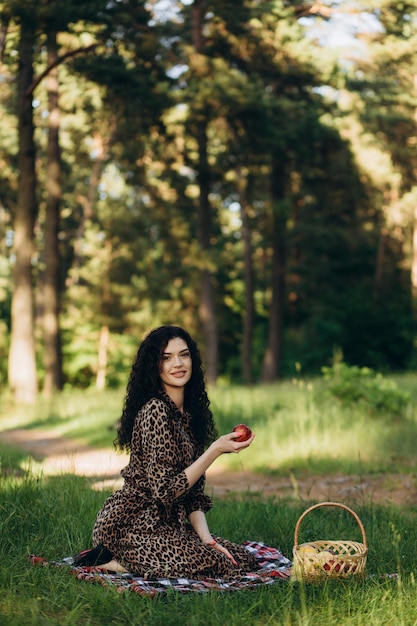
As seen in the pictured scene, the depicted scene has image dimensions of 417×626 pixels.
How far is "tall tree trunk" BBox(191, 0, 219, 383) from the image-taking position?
69.1 feet

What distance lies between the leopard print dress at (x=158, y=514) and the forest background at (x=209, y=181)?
11661mm

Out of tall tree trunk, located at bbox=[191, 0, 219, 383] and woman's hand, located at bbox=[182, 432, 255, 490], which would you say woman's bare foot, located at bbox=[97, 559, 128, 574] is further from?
tall tree trunk, located at bbox=[191, 0, 219, 383]

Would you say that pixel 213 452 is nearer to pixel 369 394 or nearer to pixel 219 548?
pixel 219 548

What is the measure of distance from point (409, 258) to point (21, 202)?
66.0 feet

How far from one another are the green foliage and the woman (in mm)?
6882

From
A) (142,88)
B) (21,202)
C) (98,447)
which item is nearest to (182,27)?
(142,88)

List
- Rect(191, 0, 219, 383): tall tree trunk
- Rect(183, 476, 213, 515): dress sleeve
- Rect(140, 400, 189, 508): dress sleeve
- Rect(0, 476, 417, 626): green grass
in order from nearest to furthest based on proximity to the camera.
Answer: Rect(0, 476, 417, 626): green grass → Rect(140, 400, 189, 508): dress sleeve → Rect(183, 476, 213, 515): dress sleeve → Rect(191, 0, 219, 383): tall tree trunk

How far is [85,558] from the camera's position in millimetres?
4922

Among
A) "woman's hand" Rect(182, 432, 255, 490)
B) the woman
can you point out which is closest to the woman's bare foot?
the woman

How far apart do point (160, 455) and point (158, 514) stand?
363 mm

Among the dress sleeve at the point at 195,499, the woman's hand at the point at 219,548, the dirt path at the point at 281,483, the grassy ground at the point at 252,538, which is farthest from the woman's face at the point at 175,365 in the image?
the dirt path at the point at 281,483

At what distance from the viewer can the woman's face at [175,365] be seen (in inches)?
195

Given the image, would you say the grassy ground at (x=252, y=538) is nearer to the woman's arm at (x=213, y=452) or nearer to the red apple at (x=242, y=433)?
the woman's arm at (x=213, y=452)

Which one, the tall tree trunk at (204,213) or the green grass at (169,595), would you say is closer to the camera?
the green grass at (169,595)
